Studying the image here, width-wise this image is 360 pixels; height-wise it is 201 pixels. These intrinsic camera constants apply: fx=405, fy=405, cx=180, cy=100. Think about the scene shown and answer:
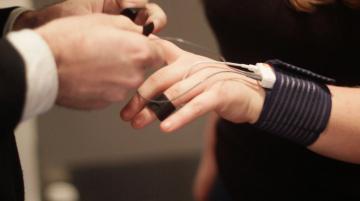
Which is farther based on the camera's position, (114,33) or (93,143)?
(93,143)

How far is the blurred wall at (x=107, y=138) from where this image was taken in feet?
2.77

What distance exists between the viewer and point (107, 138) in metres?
0.94

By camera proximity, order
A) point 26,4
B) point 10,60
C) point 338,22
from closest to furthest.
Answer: point 10,60
point 338,22
point 26,4

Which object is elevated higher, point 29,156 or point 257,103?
point 257,103

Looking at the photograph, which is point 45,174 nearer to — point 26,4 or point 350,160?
point 26,4

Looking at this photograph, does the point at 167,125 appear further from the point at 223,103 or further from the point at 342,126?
the point at 342,126

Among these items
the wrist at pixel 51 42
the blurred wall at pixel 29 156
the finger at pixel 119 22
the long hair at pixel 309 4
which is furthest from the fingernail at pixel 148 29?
the blurred wall at pixel 29 156

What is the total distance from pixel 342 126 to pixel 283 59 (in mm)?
154

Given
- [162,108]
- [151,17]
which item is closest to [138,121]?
[162,108]

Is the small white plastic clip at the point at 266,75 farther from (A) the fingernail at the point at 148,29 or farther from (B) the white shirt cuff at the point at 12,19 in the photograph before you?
(B) the white shirt cuff at the point at 12,19

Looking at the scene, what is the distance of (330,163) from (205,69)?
0.93 ft

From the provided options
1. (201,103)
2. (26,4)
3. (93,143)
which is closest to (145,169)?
(93,143)

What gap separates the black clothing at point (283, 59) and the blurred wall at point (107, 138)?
14 cm

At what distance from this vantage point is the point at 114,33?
0.37 meters
